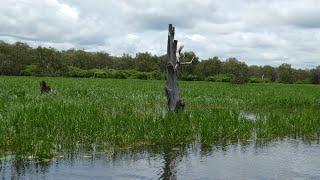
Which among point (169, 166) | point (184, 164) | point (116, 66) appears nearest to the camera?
point (169, 166)

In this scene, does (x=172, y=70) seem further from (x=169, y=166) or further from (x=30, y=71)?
(x=30, y=71)

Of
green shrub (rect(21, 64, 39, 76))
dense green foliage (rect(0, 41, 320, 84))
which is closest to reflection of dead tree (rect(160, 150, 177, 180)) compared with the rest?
dense green foliage (rect(0, 41, 320, 84))

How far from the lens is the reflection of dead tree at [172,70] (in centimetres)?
1797

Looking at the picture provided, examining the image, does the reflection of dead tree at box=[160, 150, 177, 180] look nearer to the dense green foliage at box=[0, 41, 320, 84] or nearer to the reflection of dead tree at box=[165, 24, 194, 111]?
the reflection of dead tree at box=[165, 24, 194, 111]

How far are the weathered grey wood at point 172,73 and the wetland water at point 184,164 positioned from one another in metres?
4.91

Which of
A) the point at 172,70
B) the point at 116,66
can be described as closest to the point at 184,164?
the point at 172,70

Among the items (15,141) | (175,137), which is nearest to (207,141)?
(175,137)

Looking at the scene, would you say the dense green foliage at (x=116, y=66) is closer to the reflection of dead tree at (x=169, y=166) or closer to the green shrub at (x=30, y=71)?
the green shrub at (x=30, y=71)

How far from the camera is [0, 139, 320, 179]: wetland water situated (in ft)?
32.6

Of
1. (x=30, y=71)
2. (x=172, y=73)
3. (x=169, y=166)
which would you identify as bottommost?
(x=169, y=166)

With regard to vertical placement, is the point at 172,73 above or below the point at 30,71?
below

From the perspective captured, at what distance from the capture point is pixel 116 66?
116312 mm

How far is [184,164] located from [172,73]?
7.57 m

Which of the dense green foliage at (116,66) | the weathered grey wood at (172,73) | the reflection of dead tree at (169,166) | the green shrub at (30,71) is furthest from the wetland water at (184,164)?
the green shrub at (30,71)
